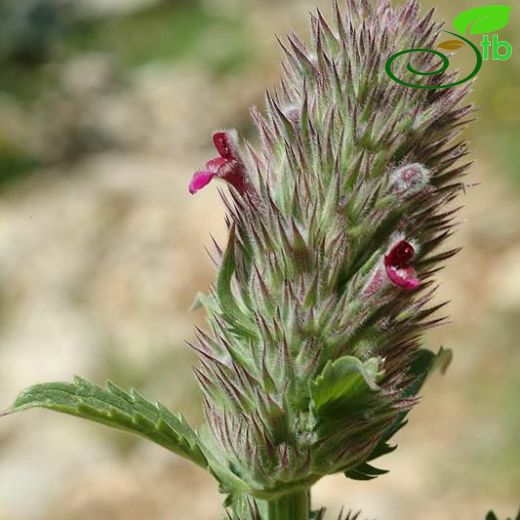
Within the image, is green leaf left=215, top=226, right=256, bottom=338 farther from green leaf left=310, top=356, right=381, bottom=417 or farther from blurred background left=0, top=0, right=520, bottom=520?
blurred background left=0, top=0, right=520, bottom=520

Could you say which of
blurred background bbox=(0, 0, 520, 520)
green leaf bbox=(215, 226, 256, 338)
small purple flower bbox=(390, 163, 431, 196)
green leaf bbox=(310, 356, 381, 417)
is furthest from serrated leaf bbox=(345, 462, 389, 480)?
blurred background bbox=(0, 0, 520, 520)

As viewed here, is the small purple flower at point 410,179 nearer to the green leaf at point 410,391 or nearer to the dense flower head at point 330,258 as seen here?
the dense flower head at point 330,258

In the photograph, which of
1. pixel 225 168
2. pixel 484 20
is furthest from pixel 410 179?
pixel 484 20

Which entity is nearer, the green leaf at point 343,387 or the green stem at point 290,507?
the green leaf at point 343,387

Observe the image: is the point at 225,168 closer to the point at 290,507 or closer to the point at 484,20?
the point at 290,507

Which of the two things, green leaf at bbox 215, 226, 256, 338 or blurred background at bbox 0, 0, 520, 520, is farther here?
blurred background at bbox 0, 0, 520, 520

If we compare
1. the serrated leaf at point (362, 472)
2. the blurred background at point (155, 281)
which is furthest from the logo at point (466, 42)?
the blurred background at point (155, 281)

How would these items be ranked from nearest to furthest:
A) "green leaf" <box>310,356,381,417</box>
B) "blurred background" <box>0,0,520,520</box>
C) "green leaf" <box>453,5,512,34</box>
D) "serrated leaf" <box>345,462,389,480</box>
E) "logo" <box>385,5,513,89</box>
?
"green leaf" <box>310,356,381,417</box> < "logo" <box>385,5,513,89</box> < "serrated leaf" <box>345,462,389,480</box> < "green leaf" <box>453,5,512,34</box> < "blurred background" <box>0,0,520,520</box>
